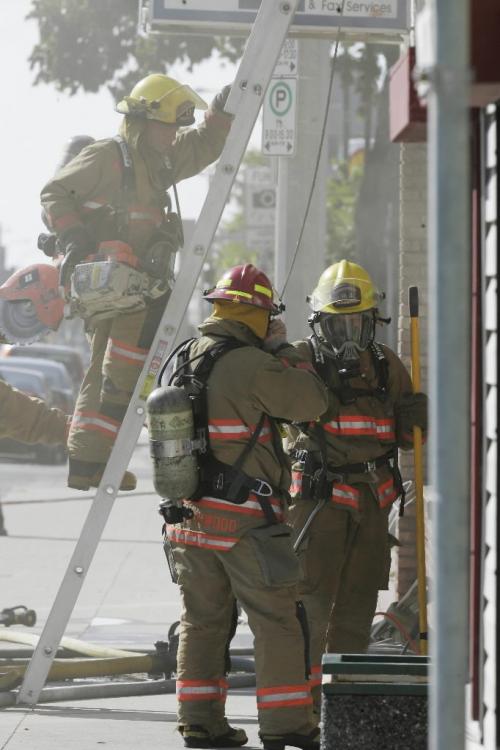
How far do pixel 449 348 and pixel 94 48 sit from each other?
17167 mm

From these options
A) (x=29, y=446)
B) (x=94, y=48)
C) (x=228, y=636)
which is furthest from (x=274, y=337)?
(x=29, y=446)

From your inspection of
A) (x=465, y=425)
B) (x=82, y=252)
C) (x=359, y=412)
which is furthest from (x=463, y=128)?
(x=82, y=252)

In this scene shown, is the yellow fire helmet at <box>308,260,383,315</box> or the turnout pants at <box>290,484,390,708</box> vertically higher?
the yellow fire helmet at <box>308,260,383,315</box>

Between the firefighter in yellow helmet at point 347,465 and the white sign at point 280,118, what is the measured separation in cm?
303

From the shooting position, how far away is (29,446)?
25.8 m

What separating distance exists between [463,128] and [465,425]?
55 cm

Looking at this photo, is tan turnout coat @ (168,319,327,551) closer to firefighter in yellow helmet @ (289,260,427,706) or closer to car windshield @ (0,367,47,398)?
firefighter in yellow helmet @ (289,260,427,706)

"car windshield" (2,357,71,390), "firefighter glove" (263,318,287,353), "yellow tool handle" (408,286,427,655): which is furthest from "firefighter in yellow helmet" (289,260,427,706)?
"car windshield" (2,357,71,390)

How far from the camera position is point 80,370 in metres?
34.6

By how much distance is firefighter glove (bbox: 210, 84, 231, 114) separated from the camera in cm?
738

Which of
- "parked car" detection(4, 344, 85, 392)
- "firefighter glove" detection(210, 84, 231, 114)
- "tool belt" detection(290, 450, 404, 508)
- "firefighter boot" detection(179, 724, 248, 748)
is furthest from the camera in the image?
"parked car" detection(4, 344, 85, 392)

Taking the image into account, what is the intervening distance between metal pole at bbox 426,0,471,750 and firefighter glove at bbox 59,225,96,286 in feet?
15.2

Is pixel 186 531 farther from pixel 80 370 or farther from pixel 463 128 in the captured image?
pixel 80 370

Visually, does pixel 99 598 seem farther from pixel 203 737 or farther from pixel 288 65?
pixel 203 737
